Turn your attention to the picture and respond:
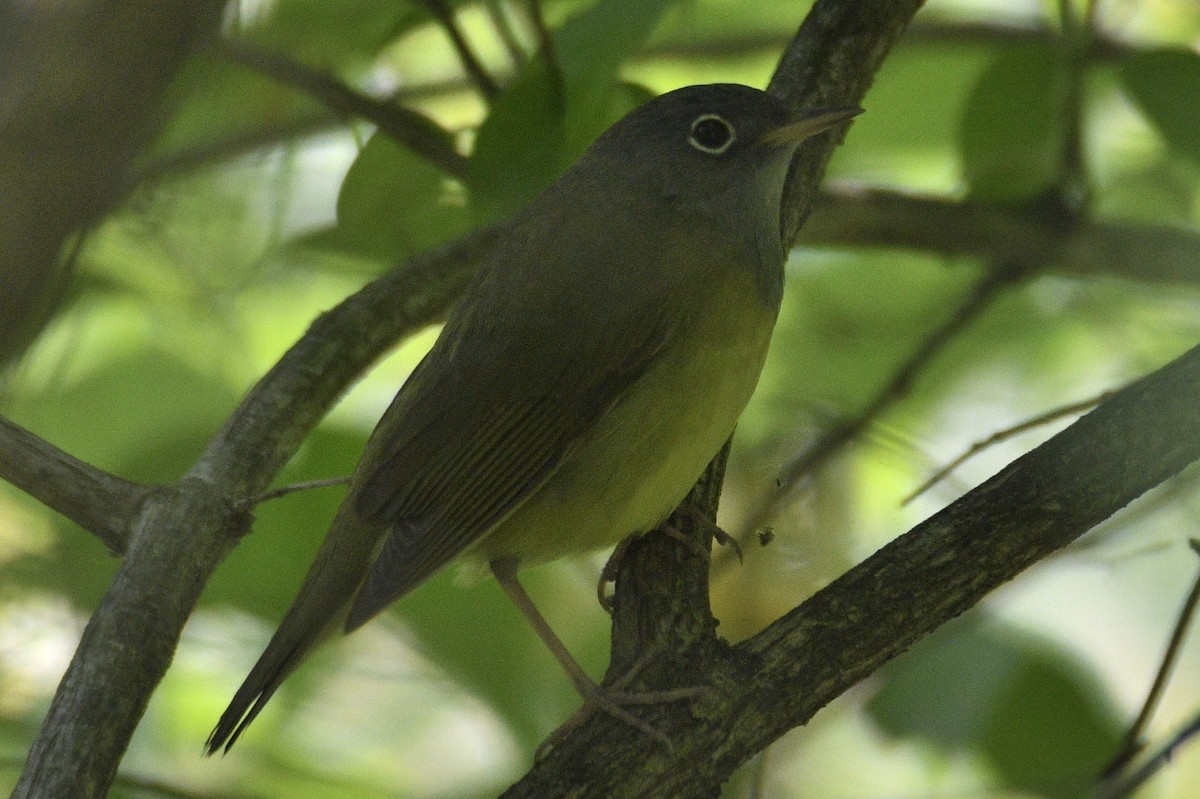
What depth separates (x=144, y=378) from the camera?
4562mm

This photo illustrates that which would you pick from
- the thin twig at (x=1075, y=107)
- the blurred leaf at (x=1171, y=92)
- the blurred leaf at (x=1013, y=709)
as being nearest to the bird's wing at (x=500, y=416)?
the blurred leaf at (x=1013, y=709)

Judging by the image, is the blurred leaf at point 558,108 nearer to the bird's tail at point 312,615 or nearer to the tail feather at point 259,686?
the bird's tail at point 312,615

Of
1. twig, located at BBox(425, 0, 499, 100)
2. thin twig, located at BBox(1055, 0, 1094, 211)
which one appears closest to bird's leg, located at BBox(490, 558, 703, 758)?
twig, located at BBox(425, 0, 499, 100)

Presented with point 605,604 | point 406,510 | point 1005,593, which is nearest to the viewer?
point 406,510

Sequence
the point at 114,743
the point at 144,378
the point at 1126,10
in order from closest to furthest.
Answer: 1. the point at 114,743
2. the point at 144,378
3. the point at 1126,10

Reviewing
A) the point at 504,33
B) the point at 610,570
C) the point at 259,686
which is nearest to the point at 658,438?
the point at 610,570

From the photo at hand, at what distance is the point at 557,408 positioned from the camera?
139 inches

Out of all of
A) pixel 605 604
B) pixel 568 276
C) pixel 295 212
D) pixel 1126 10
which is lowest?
pixel 605 604

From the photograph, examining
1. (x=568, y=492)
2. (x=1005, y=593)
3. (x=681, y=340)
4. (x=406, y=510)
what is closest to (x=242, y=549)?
(x=406, y=510)

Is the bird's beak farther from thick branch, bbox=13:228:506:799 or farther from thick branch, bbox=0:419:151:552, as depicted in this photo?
thick branch, bbox=0:419:151:552

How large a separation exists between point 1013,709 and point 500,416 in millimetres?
1555

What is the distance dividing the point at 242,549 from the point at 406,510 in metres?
0.69

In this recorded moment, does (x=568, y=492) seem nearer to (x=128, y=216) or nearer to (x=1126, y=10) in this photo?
(x=128, y=216)

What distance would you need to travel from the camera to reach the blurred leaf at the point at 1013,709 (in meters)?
3.56
